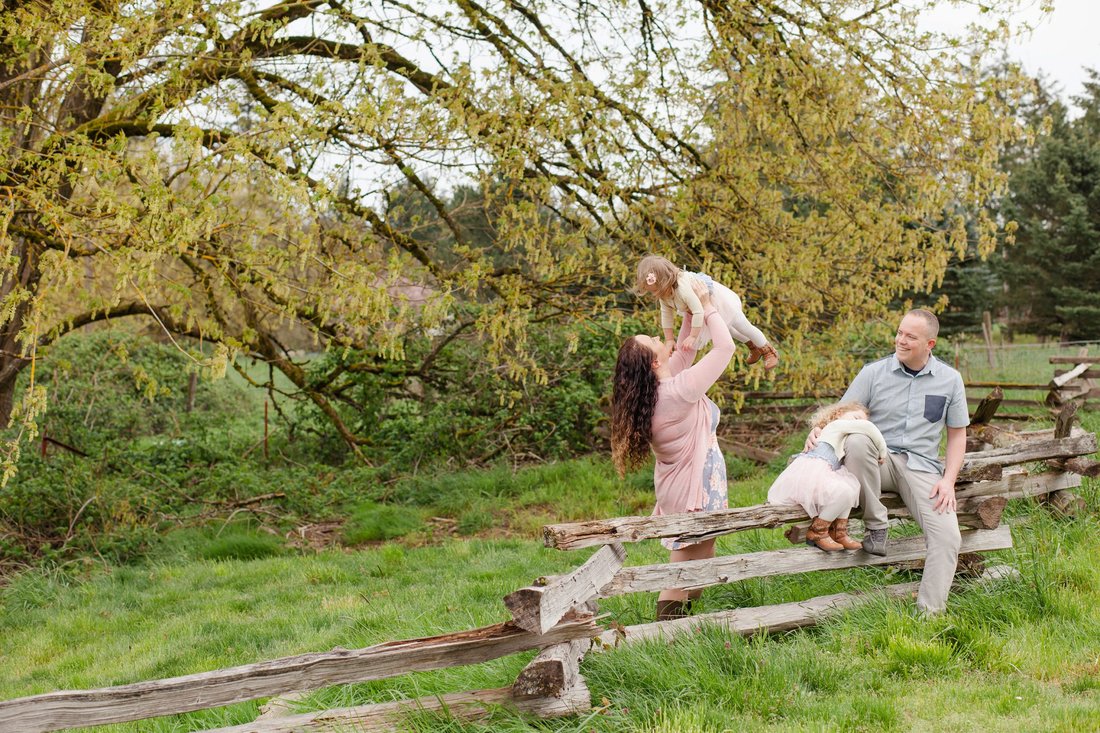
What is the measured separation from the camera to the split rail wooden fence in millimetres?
3482

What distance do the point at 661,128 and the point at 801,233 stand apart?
1.73 meters

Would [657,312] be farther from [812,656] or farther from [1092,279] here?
[1092,279]

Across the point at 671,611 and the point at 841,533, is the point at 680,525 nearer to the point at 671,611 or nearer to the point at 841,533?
the point at 671,611

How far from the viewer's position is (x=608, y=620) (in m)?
5.17

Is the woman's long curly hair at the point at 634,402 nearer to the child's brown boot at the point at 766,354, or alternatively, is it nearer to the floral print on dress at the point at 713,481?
the floral print on dress at the point at 713,481

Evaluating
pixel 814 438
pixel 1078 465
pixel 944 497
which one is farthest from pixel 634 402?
pixel 1078 465

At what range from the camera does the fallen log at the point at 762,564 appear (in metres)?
4.47

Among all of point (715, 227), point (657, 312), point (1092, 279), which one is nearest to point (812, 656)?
point (657, 312)

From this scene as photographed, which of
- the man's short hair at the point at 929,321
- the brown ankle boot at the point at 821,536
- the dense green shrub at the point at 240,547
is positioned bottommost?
the dense green shrub at the point at 240,547

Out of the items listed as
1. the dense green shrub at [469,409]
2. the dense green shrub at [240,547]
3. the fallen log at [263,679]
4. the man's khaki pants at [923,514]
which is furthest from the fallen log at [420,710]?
the dense green shrub at [469,409]

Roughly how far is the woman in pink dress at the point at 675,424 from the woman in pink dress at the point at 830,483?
415 millimetres

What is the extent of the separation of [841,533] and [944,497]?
57 centimetres

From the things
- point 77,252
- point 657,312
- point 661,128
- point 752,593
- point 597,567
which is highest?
point 661,128

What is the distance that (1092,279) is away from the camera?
1202 inches
